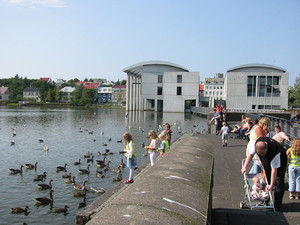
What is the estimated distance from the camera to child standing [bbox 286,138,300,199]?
803 centimetres

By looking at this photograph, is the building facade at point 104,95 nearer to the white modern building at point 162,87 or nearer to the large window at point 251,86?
the white modern building at point 162,87

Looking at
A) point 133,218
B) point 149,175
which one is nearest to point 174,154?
point 149,175

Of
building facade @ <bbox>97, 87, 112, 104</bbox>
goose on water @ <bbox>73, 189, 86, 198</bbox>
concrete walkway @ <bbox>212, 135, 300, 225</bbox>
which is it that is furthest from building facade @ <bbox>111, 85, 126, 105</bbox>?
concrete walkway @ <bbox>212, 135, 300, 225</bbox>

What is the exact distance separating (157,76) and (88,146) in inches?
2672

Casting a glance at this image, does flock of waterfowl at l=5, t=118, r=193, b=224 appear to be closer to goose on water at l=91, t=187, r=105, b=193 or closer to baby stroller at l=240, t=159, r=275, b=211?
goose on water at l=91, t=187, r=105, b=193

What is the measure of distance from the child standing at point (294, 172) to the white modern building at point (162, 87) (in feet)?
273

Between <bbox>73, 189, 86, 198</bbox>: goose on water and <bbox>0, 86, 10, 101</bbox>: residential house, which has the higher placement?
<bbox>0, 86, 10, 101</bbox>: residential house

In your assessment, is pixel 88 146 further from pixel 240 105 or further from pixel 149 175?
pixel 240 105

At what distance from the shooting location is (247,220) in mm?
5676

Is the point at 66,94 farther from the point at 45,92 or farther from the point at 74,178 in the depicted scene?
the point at 74,178

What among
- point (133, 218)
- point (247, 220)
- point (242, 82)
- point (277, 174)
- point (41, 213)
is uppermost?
point (242, 82)

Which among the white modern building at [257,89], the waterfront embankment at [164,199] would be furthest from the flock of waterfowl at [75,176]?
the white modern building at [257,89]

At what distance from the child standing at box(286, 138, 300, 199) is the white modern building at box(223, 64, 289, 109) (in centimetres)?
7480

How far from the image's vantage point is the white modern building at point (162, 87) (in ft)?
301
